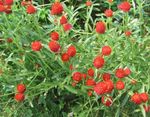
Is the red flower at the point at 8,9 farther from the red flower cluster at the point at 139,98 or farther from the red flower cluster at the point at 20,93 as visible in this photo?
the red flower cluster at the point at 139,98

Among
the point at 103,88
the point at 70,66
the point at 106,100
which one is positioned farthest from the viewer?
the point at 70,66

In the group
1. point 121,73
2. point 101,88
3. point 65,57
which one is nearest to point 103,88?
point 101,88

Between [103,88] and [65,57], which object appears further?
[65,57]

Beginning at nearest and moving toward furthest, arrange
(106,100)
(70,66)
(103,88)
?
1. (103,88)
2. (106,100)
3. (70,66)

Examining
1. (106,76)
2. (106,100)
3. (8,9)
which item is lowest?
(106,100)

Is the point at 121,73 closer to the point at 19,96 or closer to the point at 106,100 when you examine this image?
the point at 106,100

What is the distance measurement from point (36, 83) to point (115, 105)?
0.48m

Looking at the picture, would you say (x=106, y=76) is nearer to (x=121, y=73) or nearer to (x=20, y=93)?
(x=121, y=73)

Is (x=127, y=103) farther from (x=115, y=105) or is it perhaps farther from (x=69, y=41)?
(x=69, y=41)

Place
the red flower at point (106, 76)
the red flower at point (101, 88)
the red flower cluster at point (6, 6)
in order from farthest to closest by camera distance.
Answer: the red flower cluster at point (6, 6) < the red flower at point (106, 76) < the red flower at point (101, 88)

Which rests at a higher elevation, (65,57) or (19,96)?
(65,57)

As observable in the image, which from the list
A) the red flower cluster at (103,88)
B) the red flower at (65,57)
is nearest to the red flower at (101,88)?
the red flower cluster at (103,88)

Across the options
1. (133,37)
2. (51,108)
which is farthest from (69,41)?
(51,108)

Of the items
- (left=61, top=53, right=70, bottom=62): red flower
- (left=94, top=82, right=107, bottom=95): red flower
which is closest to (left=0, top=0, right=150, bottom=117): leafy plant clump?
(left=61, top=53, right=70, bottom=62): red flower
